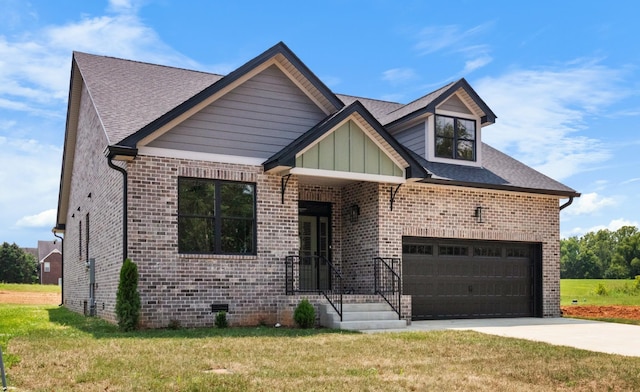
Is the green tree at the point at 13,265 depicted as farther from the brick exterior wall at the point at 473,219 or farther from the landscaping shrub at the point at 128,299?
the brick exterior wall at the point at 473,219

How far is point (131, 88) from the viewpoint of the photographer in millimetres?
17031

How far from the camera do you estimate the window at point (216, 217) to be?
14.1 meters

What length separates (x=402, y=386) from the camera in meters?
7.39

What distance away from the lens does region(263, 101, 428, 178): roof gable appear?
14305mm

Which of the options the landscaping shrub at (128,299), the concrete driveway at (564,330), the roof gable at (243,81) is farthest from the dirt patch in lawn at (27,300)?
the concrete driveway at (564,330)

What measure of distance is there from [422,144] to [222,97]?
643cm

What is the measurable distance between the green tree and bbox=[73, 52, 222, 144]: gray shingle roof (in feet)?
177

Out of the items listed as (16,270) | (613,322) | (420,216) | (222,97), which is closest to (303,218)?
(420,216)

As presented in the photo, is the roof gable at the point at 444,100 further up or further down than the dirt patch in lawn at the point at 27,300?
further up

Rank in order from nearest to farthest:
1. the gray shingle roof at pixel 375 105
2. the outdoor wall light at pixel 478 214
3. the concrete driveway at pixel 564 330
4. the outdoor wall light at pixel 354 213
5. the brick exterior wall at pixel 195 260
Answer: the concrete driveway at pixel 564 330, the brick exterior wall at pixel 195 260, the outdoor wall light at pixel 354 213, the outdoor wall light at pixel 478 214, the gray shingle roof at pixel 375 105

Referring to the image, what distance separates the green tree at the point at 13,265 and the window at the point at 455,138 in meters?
59.1

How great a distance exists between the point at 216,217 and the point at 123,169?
7.40 feet

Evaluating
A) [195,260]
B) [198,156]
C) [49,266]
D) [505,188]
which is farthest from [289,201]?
[49,266]

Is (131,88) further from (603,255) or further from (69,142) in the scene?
(603,255)
